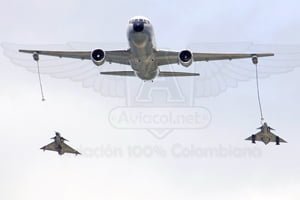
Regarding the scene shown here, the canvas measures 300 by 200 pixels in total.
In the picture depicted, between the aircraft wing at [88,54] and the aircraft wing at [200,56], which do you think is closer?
the aircraft wing at [88,54]

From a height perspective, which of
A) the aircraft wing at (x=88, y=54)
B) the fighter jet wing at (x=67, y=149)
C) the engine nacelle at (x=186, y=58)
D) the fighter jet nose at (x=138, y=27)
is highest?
the fighter jet nose at (x=138, y=27)

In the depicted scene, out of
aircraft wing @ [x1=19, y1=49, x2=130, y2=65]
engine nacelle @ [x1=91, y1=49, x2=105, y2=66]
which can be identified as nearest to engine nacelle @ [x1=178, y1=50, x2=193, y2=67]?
aircraft wing @ [x1=19, y1=49, x2=130, y2=65]

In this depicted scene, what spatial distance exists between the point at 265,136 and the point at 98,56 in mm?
11793

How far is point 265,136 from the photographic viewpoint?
47250mm

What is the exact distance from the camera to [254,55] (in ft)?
155

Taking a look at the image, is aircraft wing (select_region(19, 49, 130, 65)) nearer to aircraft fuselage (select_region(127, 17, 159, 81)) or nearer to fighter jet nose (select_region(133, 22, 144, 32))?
aircraft fuselage (select_region(127, 17, 159, 81))

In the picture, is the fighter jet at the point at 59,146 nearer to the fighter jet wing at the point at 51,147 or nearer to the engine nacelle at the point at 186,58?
the fighter jet wing at the point at 51,147

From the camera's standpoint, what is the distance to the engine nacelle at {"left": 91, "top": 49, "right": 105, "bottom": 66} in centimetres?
4634

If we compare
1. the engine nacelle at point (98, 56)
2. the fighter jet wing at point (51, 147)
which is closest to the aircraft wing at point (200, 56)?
the engine nacelle at point (98, 56)

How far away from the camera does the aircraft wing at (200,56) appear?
159 ft

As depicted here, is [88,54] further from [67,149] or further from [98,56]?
[67,149]

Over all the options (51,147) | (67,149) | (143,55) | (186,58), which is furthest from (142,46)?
(51,147)

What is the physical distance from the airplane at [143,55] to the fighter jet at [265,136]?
4410 millimetres

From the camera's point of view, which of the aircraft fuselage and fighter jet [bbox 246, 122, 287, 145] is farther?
fighter jet [bbox 246, 122, 287, 145]
